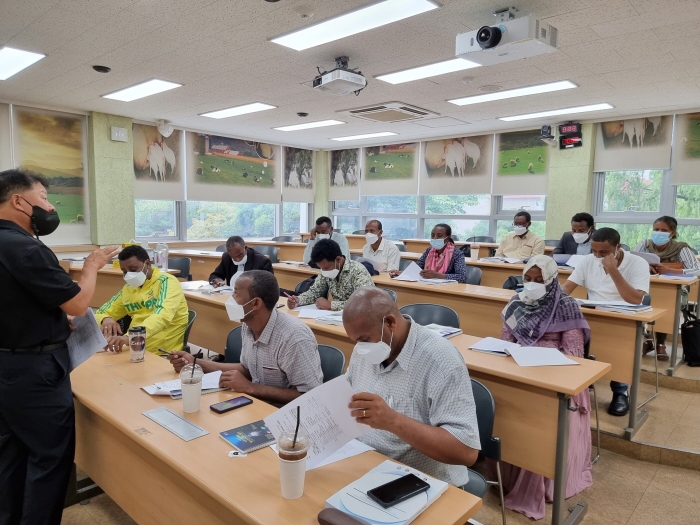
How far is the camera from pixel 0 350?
1.74 meters

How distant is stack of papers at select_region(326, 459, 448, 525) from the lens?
42.8 inches

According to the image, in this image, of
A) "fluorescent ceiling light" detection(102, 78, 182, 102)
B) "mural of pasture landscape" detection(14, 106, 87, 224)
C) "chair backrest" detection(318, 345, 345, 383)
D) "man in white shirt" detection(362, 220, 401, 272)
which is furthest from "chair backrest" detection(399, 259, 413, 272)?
"mural of pasture landscape" detection(14, 106, 87, 224)

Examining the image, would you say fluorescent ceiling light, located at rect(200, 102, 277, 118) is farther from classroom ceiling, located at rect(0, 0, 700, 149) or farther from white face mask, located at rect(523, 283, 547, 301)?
white face mask, located at rect(523, 283, 547, 301)

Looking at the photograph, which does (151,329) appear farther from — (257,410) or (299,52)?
(299,52)

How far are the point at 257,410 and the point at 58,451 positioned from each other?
2.82 feet

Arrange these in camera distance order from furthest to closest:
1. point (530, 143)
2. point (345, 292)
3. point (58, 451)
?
1. point (530, 143)
2. point (345, 292)
3. point (58, 451)

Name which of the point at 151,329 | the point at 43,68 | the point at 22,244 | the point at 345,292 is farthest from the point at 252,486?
the point at 43,68

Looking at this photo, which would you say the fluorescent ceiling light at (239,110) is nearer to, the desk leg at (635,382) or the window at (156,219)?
→ the window at (156,219)

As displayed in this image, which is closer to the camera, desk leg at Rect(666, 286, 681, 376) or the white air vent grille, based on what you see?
desk leg at Rect(666, 286, 681, 376)

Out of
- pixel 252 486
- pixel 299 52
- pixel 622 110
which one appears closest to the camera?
pixel 252 486

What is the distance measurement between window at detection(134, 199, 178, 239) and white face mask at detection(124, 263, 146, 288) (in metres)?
5.91

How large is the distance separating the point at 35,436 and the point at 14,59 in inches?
176

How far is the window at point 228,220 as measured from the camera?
9219 mm

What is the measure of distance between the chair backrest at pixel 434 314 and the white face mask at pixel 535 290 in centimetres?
54
